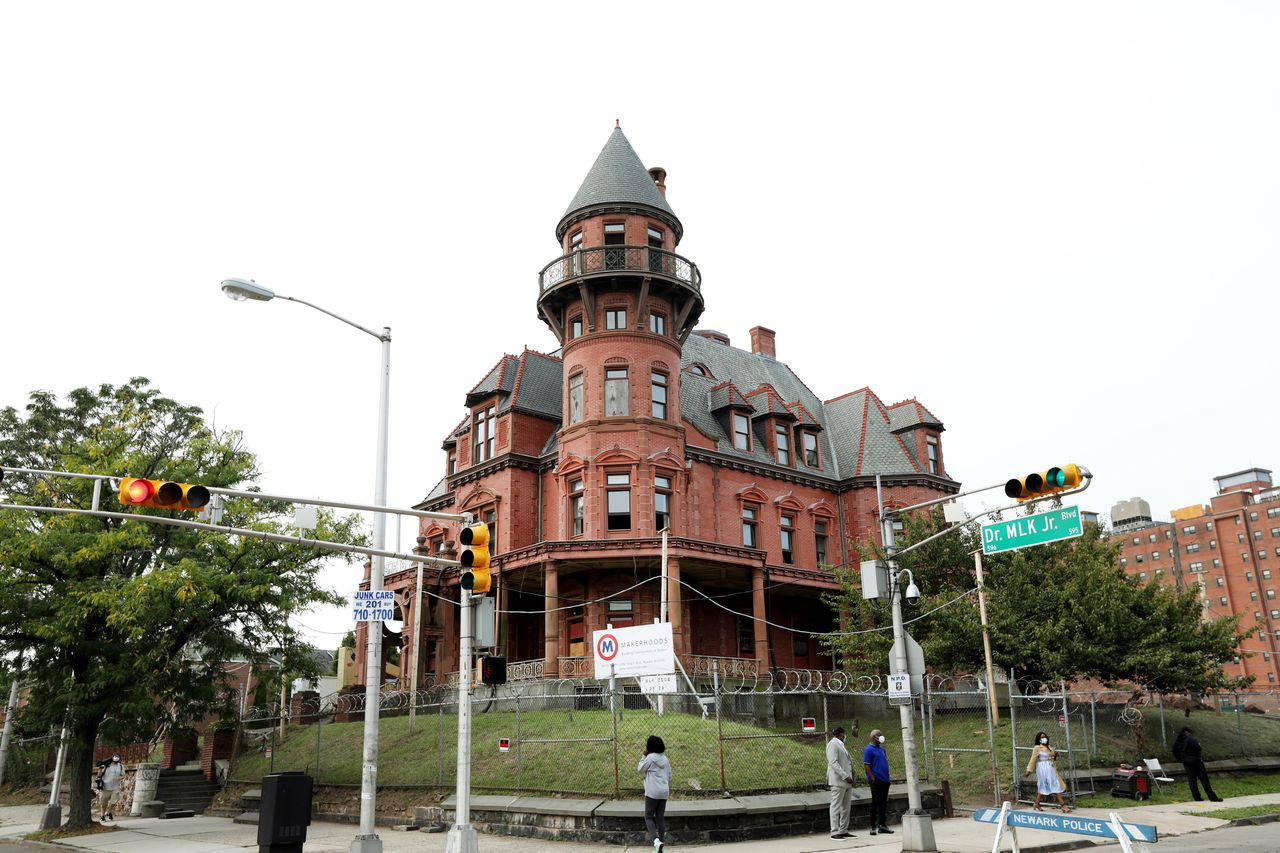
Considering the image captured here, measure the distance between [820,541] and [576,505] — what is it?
13147 mm

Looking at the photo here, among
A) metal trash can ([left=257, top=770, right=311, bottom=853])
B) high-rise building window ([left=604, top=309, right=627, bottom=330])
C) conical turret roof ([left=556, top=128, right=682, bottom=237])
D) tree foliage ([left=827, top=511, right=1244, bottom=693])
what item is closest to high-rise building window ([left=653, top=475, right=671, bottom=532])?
high-rise building window ([left=604, top=309, right=627, bottom=330])

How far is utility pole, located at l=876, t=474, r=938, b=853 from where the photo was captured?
16.3m

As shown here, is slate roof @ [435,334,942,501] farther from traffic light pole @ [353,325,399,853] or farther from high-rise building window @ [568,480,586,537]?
traffic light pole @ [353,325,399,853]

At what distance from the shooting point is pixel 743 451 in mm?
43844

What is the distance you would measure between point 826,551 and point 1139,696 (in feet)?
51.9

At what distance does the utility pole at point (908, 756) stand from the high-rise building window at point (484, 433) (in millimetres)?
26207

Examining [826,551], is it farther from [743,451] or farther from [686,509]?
[686,509]

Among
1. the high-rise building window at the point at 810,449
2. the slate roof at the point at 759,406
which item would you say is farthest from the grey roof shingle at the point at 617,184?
the high-rise building window at the point at 810,449

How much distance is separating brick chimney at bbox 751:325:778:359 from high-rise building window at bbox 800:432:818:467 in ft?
25.5

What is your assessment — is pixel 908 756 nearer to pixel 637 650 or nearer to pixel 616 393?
pixel 637 650

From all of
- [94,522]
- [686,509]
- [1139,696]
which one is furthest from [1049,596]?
[94,522]

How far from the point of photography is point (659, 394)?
39.8m

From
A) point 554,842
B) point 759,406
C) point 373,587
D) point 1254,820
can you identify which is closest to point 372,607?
point 373,587

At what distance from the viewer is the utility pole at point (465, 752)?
1523 centimetres
